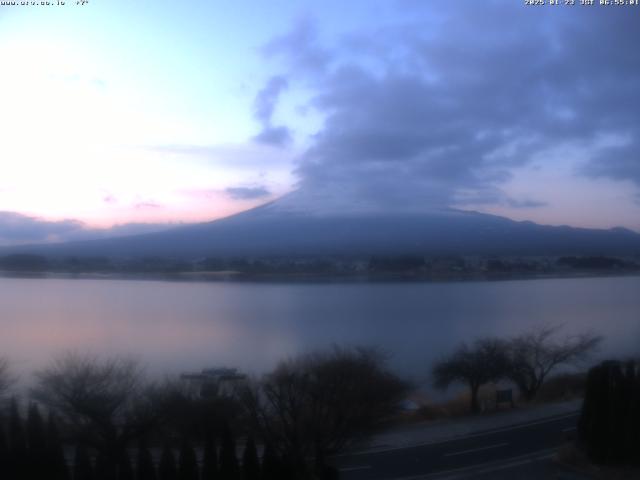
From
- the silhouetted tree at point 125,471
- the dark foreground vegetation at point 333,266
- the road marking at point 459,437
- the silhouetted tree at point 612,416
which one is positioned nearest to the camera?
the silhouetted tree at point 125,471

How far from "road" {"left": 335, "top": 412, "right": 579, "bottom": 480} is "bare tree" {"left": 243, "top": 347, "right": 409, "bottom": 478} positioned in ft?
0.86

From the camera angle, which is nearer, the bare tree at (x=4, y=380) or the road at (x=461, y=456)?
the road at (x=461, y=456)

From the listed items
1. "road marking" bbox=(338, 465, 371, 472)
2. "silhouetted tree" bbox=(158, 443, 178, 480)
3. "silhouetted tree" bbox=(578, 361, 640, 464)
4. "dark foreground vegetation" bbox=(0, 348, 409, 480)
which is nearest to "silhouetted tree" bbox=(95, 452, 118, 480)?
"dark foreground vegetation" bbox=(0, 348, 409, 480)

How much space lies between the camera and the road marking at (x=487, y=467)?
4945mm

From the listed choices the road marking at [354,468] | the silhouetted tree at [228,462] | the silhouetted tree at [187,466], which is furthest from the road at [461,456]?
the silhouetted tree at [187,466]

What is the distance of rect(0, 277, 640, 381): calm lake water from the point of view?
1005 cm

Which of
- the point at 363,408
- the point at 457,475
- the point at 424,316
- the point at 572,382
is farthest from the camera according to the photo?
the point at 424,316

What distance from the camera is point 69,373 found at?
19.9ft

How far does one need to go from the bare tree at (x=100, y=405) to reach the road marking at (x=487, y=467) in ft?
→ 7.36

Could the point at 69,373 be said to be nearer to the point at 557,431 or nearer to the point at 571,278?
the point at 557,431

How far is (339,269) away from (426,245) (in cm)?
1140

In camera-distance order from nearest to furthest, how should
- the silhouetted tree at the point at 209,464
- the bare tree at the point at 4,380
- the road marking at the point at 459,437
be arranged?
the silhouetted tree at the point at 209,464, the road marking at the point at 459,437, the bare tree at the point at 4,380

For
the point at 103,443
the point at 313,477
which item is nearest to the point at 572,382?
the point at 313,477

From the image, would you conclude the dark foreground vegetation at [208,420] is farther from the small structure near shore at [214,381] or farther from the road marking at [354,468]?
the road marking at [354,468]
